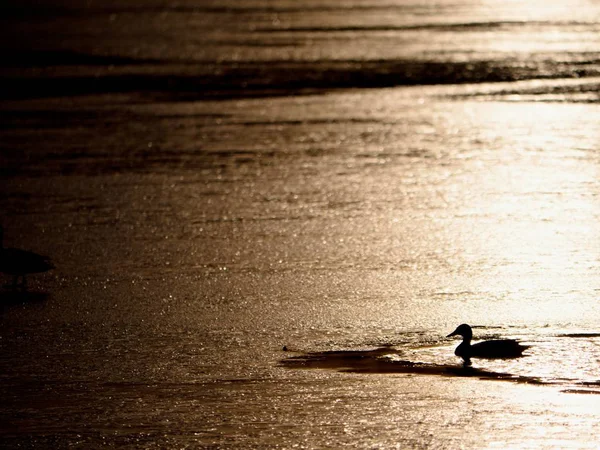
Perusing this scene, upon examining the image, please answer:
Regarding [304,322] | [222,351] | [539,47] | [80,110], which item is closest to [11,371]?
[222,351]

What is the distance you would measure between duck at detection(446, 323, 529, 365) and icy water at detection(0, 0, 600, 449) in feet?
0.29

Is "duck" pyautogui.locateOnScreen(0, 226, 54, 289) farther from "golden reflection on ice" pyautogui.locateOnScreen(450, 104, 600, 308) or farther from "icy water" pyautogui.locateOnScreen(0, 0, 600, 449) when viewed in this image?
"golden reflection on ice" pyautogui.locateOnScreen(450, 104, 600, 308)

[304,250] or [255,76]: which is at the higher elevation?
[255,76]

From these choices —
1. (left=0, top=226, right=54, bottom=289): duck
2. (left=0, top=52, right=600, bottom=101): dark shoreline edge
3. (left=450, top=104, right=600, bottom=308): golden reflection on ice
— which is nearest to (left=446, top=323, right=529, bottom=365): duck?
(left=450, top=104, right=600, bottom=308): golden reflection on ice

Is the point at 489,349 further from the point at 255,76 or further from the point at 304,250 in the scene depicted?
the point at 255,76

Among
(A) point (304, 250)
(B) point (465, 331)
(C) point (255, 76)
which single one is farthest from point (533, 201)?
(C) point (255, 76)

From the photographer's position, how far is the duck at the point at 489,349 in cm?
693

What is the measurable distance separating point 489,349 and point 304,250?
2.77 metres

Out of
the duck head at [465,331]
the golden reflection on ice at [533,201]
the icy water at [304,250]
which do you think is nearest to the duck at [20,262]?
the icy water at [304,250]

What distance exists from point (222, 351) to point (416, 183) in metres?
4.61

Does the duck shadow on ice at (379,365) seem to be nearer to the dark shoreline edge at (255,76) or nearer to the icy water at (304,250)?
the icy water at (304,250)

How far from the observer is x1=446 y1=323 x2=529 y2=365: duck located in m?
6.93

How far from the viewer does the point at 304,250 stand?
949 cm

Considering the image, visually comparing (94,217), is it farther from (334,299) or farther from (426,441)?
(426,441)
